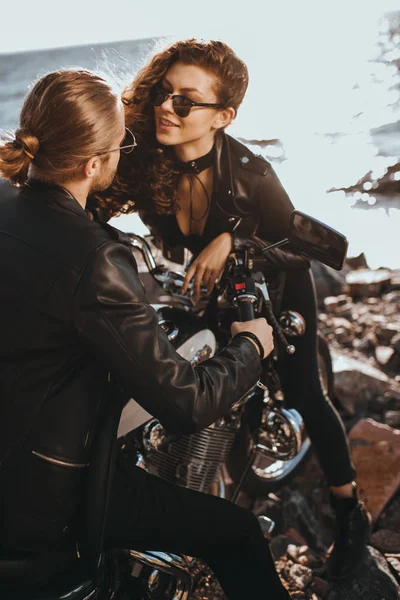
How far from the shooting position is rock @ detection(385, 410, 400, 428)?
334cm

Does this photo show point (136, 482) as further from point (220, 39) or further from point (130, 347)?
point (220, 39)

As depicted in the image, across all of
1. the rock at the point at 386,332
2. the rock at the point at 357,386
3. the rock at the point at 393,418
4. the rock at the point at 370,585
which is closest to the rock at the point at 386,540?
the rock at the point at 370,585

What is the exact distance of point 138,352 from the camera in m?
1.40

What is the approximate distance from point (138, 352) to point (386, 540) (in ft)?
6.03

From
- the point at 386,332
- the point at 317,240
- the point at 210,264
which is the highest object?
the point at 317,240

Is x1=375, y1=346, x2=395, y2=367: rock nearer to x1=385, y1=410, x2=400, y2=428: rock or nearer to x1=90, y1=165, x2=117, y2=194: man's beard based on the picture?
x1=385, y1=410, x2=400, y2=428: rock

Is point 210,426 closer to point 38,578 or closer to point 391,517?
point 38,578

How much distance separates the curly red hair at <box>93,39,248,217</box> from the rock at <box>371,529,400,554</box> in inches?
64.2

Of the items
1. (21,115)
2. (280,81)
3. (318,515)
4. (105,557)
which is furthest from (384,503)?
(280,81)

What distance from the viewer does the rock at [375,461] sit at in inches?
113

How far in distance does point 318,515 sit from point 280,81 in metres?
21.5

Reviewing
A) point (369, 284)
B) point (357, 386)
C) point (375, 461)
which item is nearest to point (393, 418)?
point (357, 386)

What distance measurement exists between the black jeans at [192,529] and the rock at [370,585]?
2.15 feet

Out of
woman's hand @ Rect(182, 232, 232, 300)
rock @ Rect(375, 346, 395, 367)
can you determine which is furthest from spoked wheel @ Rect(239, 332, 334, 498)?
rock @ Rect(375, 346, 395, 367)
